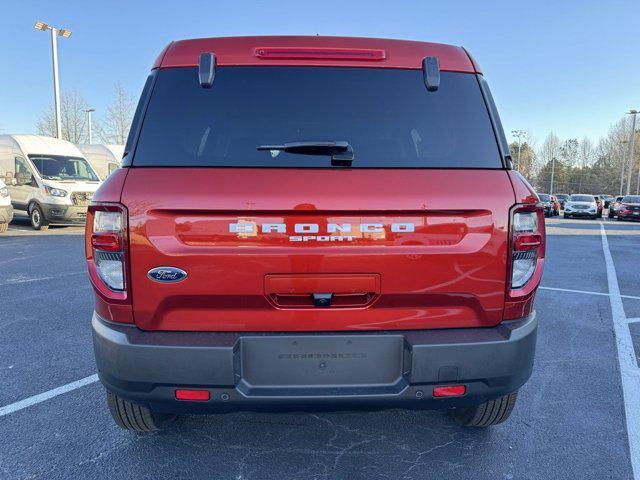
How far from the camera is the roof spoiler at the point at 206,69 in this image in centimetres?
219

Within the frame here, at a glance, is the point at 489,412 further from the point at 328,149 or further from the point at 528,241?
the point at 328,149

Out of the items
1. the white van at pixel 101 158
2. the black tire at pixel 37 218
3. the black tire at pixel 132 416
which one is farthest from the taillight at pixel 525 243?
the white van at pixel 101 158

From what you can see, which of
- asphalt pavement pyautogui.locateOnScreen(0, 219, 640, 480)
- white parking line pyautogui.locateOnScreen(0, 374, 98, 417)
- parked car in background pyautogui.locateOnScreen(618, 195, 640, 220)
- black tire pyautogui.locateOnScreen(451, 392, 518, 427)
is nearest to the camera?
asphalt pavement pyautogui.locateOnScreen(0, 219, 640, 480)

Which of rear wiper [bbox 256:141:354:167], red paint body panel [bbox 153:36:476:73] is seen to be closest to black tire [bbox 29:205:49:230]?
red paint body panel [bbox 153:36:476:73]

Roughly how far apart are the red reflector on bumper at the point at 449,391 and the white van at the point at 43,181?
12995 mm

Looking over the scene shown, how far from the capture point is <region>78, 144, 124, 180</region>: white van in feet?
63.0

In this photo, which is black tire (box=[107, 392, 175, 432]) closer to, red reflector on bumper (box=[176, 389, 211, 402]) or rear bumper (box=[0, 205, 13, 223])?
red reflector on bumper (box=[176, 389, 211, 402])

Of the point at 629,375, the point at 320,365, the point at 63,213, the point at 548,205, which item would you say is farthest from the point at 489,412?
the point at 548,205

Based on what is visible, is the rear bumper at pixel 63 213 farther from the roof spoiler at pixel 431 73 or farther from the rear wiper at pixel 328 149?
the roof spoiler at pixel 431 73

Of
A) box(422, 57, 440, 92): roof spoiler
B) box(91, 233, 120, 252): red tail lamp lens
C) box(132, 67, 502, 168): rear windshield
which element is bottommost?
box(91, 233, 120, 252): red tail lamp lens

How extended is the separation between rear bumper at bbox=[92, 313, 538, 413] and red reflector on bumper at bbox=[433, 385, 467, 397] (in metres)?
0.02

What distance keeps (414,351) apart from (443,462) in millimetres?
954

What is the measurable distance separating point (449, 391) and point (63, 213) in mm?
13280

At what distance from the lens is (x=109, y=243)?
1999 millimetres
